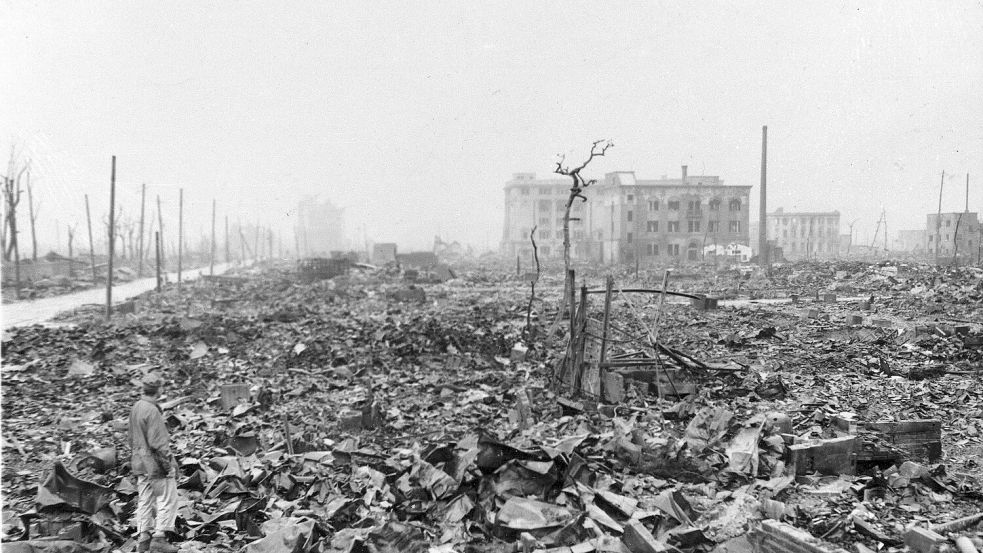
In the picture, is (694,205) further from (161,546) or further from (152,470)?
(161,546)

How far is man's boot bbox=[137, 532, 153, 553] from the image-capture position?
4723 millimetres

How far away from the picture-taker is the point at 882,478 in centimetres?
548

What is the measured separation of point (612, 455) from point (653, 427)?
1305 millimetres

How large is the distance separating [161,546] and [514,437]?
377 centimetres

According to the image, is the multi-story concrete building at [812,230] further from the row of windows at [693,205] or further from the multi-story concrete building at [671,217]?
the multi-story concrete building at [671,217]

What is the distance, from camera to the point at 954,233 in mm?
56500

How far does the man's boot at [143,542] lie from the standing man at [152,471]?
0.02 m

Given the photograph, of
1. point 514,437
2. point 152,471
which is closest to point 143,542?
point 152,471

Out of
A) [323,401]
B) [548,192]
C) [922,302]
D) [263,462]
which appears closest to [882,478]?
[263,462]

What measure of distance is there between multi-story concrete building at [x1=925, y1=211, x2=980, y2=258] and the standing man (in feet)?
198

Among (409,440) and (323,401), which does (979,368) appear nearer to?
(409,440)

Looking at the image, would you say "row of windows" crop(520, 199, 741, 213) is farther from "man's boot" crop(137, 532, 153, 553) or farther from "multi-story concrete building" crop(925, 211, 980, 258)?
"man's boot" crop(137, 532, 153, 553)

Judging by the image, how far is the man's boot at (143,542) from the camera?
186 inches

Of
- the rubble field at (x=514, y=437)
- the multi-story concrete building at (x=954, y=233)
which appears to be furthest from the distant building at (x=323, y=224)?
the rubble field at (x=514, y=437)
